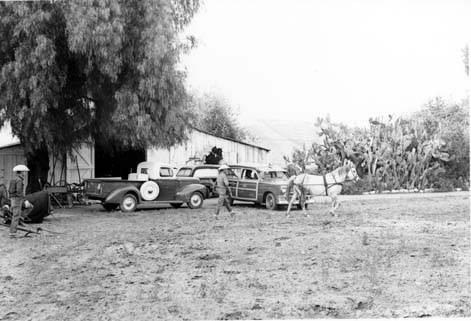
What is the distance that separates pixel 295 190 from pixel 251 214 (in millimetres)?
1451

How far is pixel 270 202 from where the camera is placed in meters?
17.3

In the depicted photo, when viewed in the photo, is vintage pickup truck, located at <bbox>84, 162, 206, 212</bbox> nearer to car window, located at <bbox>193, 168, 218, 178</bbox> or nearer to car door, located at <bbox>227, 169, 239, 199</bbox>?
car door, located at <bbox>227, 169, 239, 199</bbox>

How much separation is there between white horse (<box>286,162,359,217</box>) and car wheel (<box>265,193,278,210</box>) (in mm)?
1692

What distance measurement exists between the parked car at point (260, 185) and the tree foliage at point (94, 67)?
3.16m

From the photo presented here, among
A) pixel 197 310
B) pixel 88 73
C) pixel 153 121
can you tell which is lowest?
pixel 197 310

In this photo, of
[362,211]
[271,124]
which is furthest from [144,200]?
[271,124]

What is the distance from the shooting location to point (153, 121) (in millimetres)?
15125

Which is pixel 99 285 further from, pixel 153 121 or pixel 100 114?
pixel 100 114

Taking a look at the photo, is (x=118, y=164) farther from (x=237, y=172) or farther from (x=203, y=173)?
(x=237, y=172)

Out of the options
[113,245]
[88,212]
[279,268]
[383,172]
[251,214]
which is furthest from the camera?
[383,172]

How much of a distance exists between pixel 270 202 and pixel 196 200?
2.39 metres

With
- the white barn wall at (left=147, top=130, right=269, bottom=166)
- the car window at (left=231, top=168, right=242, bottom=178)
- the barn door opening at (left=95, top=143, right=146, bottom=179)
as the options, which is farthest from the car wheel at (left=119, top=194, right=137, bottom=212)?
the barn door opening at (left=95, top=143, right=146, bottom=179)

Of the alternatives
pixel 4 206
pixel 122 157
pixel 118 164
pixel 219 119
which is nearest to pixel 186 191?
pixel 4 206

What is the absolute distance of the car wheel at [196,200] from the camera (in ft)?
58.4
